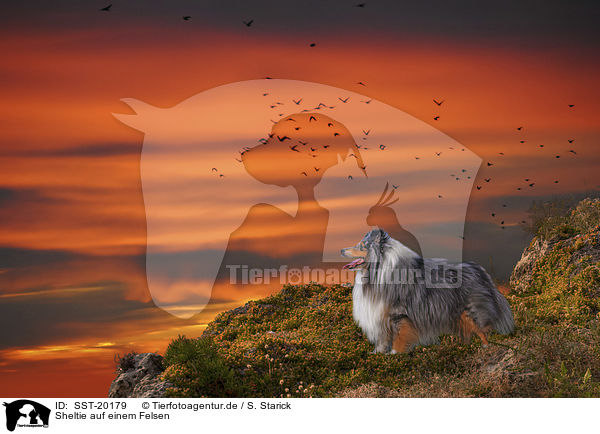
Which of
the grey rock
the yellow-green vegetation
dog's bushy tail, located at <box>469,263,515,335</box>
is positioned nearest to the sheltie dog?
dog's bushy tail, located at <box>469,263,515,335</box>

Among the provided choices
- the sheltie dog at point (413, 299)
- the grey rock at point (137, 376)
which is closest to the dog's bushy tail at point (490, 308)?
the sheltie dog at point (413, 299)

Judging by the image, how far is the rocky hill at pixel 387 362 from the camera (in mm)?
9102

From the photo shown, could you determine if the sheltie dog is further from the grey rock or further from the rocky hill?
the grey rock

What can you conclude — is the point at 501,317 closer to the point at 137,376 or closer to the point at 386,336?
the point at 386,336

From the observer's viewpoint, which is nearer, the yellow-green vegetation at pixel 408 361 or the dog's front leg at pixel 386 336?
the yellow-green vegetation at pixel 408 361

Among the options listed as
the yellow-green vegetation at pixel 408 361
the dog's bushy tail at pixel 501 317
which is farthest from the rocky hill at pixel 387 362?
the dog's bushy tail at pixel 501 317

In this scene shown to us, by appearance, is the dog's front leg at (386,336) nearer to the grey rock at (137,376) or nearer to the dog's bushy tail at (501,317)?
the dog's bushy tail at (501,317)

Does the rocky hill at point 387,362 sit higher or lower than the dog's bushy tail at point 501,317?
lower

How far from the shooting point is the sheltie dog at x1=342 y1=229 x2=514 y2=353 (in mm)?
10422
